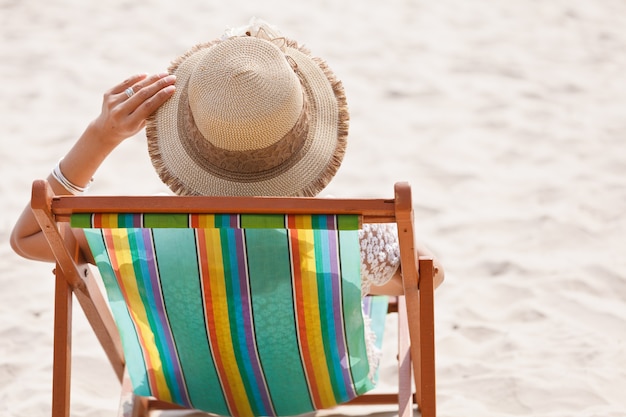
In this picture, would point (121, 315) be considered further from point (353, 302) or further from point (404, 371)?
point (404, 371)

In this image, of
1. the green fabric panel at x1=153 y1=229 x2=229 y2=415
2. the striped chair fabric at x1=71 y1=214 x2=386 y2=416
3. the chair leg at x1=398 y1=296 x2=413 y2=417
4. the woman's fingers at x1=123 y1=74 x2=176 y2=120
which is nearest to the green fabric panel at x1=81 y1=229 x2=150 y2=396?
the striped chair fabric at x1=71 y1=214 x2=386 y2=416

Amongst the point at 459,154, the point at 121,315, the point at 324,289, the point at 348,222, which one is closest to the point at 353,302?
the point at 324,289

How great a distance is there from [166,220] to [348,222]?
14.4 inches

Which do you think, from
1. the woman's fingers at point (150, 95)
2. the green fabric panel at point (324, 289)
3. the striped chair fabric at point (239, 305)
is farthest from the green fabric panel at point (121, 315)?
the green fabric panel at point (324, 289)

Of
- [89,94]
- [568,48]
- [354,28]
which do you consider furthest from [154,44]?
[568,48]

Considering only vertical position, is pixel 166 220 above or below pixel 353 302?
above

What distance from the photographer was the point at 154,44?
5.59 meters

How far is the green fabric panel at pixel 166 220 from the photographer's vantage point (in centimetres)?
201

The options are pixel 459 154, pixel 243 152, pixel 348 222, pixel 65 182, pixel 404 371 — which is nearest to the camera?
pixel 348 222

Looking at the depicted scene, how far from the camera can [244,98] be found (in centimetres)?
204

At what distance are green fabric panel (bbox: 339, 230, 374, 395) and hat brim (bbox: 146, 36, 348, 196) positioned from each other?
135mm

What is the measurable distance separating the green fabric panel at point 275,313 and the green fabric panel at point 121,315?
321 millimetres

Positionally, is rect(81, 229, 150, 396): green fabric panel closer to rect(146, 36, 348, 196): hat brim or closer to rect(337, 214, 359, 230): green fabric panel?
rect(146, 36, 348, 196): hat brim

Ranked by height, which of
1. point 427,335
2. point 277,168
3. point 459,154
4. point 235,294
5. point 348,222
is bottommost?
point 427,335
